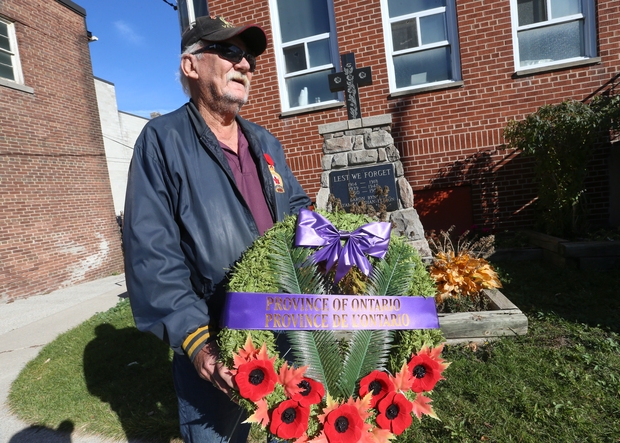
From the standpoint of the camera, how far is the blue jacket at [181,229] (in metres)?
1.26

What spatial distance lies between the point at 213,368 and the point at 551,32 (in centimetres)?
729

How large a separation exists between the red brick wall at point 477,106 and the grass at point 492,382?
81.4 inches

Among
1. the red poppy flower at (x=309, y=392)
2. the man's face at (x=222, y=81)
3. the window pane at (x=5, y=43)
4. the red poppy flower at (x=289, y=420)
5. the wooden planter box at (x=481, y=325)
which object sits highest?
the window pane at (x=5, y=43)

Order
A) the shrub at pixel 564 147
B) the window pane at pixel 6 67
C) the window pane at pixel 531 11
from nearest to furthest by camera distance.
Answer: the shrub at pixel 564 147
the window pane at pixel 531 11
the window pane at pixel 6 67

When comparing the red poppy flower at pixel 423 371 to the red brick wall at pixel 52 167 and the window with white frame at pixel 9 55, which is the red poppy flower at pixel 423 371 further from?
the window with white frame at pixel 9 55

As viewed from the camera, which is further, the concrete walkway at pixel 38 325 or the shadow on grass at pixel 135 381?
the concrete walkway at pixel 38 325

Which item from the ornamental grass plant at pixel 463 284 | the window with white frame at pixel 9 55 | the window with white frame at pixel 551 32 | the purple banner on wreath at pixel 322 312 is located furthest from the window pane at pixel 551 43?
the window with white frame at pixel 9 55

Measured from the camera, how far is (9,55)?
27.1ft

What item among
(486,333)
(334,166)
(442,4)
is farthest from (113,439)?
(442,4)

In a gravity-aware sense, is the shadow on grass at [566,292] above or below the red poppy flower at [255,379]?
below

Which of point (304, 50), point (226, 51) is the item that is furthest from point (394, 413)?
point (304, 50)

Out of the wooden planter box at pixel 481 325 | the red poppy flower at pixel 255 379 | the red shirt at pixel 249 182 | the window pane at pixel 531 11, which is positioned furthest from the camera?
the window pane at pixel 531 11

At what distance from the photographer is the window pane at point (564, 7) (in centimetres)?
602

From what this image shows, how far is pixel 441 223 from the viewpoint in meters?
6.84
